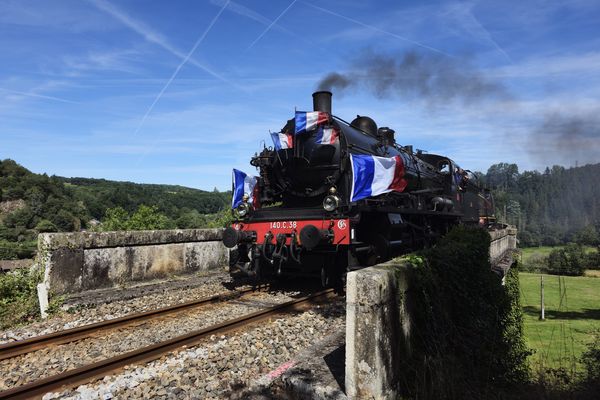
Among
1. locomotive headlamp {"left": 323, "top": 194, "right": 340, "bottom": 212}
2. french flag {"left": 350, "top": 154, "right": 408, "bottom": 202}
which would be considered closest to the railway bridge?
locomotive headlamp {"left": 323, "top": 194, "right": 340, "bottom": 212}

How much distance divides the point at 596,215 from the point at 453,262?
378ft

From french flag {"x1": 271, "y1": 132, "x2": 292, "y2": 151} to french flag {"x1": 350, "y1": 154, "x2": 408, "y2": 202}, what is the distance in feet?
4.75

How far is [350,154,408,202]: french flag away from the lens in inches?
295

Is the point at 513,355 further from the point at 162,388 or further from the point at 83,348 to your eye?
the point at 83,348

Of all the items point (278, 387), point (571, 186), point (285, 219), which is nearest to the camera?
point (278, 387)

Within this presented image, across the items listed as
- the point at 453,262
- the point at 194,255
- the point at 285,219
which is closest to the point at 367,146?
the point at 285,219

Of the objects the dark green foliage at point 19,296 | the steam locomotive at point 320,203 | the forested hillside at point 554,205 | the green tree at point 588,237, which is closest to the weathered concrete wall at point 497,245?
the steam locomotive at point 320,203

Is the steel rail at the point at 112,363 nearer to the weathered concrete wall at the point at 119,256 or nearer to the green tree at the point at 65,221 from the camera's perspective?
the weathered concrete wall at the point at 119,256

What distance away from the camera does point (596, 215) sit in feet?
319

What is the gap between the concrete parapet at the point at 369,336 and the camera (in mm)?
3039

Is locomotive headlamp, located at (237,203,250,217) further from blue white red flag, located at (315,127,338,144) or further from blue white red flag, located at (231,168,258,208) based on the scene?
blue white red flag, located at (315,127,338,144)

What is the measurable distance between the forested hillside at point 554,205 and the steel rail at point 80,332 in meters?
84.8

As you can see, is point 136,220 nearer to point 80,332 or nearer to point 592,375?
point 80,332

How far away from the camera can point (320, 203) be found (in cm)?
825
